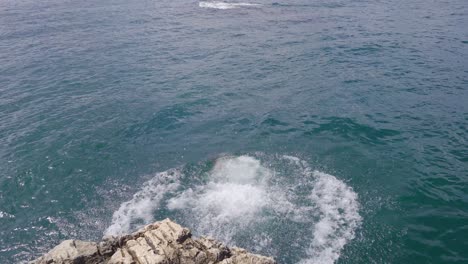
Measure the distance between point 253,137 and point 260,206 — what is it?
10166mm

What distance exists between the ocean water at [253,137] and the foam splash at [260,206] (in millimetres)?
133

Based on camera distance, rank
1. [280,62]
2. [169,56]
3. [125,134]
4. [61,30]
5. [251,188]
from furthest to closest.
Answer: [61,30] → [169,56] → [280,62] → [125,134] → [251,188]

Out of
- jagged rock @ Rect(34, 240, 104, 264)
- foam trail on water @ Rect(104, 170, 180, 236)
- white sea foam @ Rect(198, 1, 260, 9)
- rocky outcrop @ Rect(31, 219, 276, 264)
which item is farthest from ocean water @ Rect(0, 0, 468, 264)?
white sea foam @ Rect(198, 1, 260, 9)

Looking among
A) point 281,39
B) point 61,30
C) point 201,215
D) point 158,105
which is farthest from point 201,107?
point 61,30

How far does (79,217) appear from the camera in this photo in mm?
28078

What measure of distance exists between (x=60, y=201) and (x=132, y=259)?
14894 mm

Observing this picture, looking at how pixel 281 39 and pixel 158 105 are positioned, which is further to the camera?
pixel 281 39

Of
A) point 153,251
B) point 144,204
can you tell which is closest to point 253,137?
point 144,204

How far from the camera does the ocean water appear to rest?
26.4 metres

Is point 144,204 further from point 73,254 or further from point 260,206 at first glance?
point 73,254

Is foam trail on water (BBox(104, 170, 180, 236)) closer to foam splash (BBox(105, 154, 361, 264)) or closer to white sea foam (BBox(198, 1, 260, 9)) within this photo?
foam splash (BBox(105, 154, 361, 264))

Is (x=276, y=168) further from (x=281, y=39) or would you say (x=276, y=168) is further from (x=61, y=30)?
(x=61, y=30)

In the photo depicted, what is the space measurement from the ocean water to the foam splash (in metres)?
0.13

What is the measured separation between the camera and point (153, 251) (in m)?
18.4
